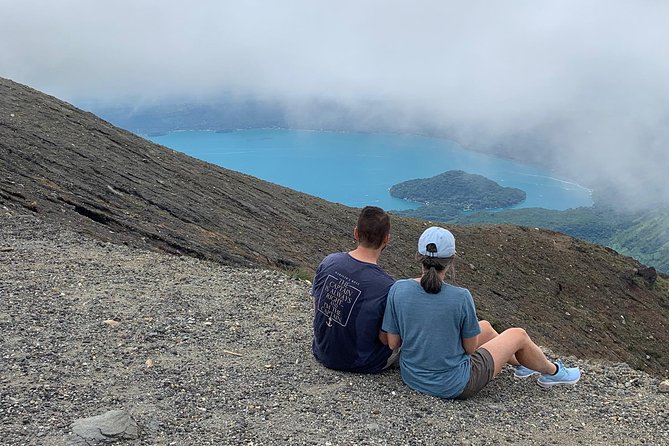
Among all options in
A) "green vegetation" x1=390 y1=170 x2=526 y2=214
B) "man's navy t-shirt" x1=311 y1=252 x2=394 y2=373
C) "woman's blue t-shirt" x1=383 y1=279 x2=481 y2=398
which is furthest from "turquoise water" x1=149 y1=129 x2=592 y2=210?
"woman's blue t-shirt" x1=383 y1=279 x2=481 y2=398

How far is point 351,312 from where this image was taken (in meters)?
6.80

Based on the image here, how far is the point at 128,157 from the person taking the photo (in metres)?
25.5

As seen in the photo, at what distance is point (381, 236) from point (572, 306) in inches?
946

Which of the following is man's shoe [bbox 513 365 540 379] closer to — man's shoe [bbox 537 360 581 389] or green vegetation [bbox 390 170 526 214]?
man's shoe [bbox 537 360 581 389]

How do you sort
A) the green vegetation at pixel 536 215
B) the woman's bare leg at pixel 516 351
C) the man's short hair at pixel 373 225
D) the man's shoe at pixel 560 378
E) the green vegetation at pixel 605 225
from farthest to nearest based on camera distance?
the green vegetation at pixel 536 215 < the green vegetation at pixel 605 225 < the man's shoe at pixel 560 378 < the woman's bare leg at pixel 516 351 < the man's short hair at pixel 373 225

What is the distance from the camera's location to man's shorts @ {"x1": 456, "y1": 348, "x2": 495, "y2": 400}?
671 cm

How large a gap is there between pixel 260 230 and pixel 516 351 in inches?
638

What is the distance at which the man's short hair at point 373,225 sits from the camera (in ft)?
21.9

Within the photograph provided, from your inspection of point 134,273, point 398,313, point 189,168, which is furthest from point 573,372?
point 189,168

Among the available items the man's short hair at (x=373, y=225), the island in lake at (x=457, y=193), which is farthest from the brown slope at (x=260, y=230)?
the island in lake at (x=457, y=193)

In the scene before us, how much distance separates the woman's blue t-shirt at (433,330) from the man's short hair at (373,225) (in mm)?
539

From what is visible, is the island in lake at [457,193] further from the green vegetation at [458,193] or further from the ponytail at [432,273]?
the ponytail at [432,273]

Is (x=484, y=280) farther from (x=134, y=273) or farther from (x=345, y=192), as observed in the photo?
(x=345, y=192)

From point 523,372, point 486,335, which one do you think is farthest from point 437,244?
point 523,372
